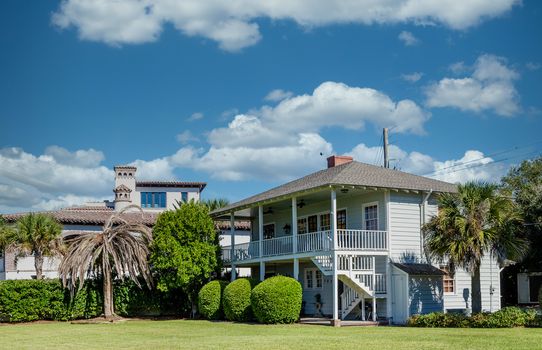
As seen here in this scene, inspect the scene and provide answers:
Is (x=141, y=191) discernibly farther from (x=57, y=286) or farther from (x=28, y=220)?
(x=57, y=286)

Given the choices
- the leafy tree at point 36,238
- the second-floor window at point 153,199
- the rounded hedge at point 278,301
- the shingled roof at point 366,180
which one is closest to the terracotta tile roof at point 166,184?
the second-floor window at point 153,199

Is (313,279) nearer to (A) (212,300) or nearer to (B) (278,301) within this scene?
(A) (212,300)

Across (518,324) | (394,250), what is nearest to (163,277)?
(394,250)

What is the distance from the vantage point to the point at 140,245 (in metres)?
34.7

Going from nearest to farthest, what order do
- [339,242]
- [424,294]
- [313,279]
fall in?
[424,294]
[339,242]
[313,279]

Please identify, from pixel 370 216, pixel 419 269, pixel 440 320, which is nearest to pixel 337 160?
pixel 370 216

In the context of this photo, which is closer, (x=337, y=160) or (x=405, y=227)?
(x=405, y=227)

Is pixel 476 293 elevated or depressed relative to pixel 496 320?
elevated

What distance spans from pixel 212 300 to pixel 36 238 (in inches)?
487

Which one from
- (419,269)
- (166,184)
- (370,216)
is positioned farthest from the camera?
(166,184)

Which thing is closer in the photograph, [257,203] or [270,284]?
[270,284]

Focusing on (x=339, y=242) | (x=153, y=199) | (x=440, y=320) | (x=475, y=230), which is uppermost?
(x=153, y=199)

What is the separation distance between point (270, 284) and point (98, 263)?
9.90 metres

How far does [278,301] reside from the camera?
2855cm
